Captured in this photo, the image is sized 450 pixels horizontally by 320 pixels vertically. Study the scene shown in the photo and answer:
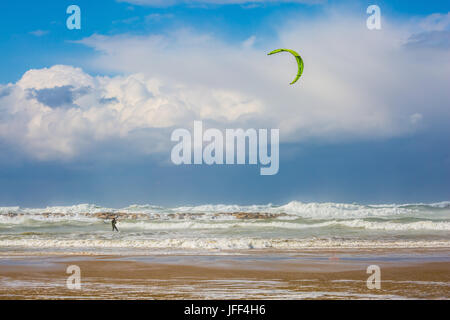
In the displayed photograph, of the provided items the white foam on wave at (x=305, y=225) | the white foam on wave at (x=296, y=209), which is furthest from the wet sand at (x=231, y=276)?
the white foam on wave at (x=296, y=209)

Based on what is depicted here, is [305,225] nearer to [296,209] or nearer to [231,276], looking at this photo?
[296,209]

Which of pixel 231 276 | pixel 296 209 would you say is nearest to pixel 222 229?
pixel 296 209

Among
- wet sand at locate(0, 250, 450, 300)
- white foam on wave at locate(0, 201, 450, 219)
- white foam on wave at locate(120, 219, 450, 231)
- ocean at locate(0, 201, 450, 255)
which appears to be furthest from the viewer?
white foam on wave at locate(0, 201, 450, 219)

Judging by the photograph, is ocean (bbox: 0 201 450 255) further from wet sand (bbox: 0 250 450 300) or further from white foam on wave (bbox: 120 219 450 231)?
wet sand (bbox: 0 250 450 300)

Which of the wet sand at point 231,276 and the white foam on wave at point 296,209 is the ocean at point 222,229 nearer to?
the white foam on wave at point 296,209

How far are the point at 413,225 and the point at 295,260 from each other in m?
20.5

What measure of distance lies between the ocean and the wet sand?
3.21m

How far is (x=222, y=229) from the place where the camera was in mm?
33094

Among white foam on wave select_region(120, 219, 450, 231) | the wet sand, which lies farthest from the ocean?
the wet sand

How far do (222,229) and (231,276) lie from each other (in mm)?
21162

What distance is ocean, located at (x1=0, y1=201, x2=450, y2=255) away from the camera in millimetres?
21141

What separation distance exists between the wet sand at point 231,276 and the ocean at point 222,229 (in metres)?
3.21

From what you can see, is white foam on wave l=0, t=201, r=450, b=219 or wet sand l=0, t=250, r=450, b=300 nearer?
wet sand l=0, t=250, r=450, b=300

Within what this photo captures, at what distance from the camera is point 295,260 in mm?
15336
